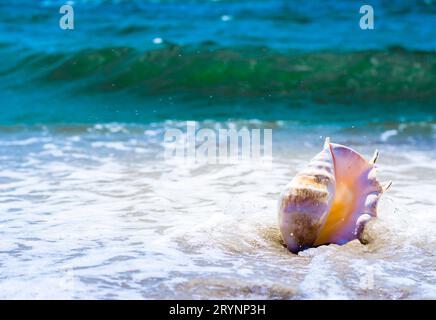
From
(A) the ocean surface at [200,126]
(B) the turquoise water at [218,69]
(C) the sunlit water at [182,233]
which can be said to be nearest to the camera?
(C) the sunlit water at [182,233]

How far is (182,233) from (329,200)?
2.03 ft

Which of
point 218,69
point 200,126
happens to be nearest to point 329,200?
point 200,126

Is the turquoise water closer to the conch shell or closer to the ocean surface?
the ocean surface

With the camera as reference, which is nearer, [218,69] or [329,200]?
[329,200]

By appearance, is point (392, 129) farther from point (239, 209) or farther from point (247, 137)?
point (239, 209)

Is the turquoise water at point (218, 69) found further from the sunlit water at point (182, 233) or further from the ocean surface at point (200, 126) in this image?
the sunlit water at point (182, 233)

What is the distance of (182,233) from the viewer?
264 cm

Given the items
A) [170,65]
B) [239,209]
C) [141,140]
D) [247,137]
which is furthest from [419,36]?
[239,209]

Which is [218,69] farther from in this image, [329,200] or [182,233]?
[329,200]

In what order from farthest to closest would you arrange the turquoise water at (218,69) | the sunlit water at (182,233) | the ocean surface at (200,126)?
the turquoise water at (218,69)
the ocean surface at (200,126)
the sunlit water at (182,233)

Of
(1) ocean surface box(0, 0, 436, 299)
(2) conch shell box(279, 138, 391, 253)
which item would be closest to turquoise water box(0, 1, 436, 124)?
(1) ocean surface box(0, 0, 436, 299)

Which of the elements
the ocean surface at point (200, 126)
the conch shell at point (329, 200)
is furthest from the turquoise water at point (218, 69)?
the conch shell at point (329, 200)

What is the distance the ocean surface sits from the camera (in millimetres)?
2197

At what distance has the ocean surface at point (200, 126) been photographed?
220 cm
